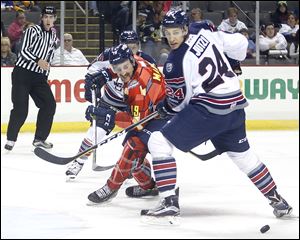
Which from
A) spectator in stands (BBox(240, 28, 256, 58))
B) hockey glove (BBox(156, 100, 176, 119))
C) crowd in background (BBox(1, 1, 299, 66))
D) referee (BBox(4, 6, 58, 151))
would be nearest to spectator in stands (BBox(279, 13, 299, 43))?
crowd in background (BBox(1, 1, 299, 66))

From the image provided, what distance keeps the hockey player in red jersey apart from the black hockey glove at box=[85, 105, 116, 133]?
235 millimetres

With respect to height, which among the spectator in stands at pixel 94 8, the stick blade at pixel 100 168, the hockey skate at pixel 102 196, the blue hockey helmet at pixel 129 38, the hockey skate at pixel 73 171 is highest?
the blue hockey helmet at pixel 129 38

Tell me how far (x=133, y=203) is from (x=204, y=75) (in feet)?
3.29

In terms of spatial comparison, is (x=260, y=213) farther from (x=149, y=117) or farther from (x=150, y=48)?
(x=150, y=48)

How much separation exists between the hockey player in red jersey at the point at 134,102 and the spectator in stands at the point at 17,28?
13.4ft

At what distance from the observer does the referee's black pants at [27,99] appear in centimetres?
689

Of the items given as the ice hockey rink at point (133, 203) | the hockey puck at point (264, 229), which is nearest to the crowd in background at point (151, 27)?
the ice hockey rink at point (133, 203)

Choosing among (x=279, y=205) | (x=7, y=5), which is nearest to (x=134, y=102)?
(x=279, y=205)

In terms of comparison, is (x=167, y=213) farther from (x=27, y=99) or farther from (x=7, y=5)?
(x=7, y=5)

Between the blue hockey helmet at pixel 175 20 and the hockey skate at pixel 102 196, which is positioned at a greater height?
the blue hockey helmet at pixel 175 20

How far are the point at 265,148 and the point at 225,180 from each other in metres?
1.63

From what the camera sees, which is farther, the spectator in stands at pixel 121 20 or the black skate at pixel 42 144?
the spectator in stands at pixel 121 20

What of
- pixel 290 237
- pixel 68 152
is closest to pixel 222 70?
pixel 290 237

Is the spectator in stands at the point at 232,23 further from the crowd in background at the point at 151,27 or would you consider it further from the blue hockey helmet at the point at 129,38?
the blue hockey helmet at the point at 129,38
